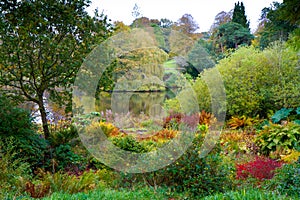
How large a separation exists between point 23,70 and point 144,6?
3364 mm

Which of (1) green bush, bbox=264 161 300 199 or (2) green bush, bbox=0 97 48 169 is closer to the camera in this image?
(1) green bush, bbox=264 161 300 199

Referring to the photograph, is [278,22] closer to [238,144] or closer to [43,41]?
[238,144]

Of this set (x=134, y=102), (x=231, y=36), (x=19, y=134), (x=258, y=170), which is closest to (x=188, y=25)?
(x=134, y=102)

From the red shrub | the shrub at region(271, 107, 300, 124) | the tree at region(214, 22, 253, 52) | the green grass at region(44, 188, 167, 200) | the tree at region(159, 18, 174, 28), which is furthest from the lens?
the tree at region(214, 22, 253, 52)

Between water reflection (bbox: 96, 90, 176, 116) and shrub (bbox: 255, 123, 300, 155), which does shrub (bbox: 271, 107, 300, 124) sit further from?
water reflection (bbox: 96, 90, 176, 116)

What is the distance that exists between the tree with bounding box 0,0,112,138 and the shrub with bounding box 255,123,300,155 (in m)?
4.10

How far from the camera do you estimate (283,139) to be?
5883 millimetres

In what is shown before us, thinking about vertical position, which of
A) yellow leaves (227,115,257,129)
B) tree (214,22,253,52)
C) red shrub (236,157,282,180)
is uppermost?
tree (214,22,253,52)

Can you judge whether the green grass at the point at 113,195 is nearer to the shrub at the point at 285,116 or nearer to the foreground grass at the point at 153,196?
the foreground grass at the point at 153,196

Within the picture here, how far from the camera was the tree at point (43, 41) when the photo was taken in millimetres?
4941

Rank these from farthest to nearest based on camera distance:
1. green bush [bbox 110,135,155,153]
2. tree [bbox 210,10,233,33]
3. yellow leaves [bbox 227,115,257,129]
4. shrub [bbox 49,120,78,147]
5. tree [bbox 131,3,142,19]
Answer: tree [bbox 210,10,233,33]
yellow leaves [bbox 227,115,257,129]
tree [bbox 131,3,142,19]
shrub [bbox 49,120,78,147]
green bush [bbox 110,135,155,153]

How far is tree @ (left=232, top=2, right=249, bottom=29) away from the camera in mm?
Answer: 19266

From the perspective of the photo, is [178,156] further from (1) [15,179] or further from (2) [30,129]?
(2) [30,129]

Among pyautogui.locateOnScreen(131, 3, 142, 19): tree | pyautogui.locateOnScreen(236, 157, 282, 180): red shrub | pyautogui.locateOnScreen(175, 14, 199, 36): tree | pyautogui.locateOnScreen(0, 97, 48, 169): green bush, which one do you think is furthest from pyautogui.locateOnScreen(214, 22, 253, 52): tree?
pyautogui.locateOnScreen(0, 97, 48, 169): green bush
